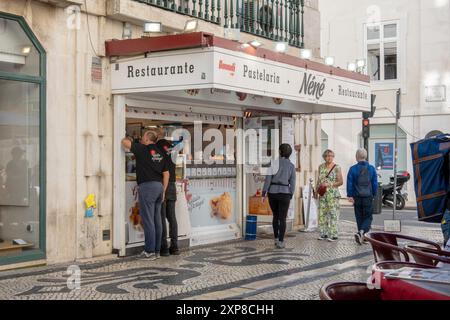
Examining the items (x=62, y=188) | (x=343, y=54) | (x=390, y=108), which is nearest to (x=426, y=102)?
(x=390, y=108)

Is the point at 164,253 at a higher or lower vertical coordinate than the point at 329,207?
lower

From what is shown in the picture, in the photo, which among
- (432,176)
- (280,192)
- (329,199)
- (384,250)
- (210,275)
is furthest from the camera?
(329,199)

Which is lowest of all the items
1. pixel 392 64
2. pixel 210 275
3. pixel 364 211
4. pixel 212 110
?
pixel 210 275

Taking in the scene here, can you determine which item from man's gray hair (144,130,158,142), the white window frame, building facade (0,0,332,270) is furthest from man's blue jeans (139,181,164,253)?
the white window frame

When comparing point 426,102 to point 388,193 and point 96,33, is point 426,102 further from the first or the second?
point 96,33

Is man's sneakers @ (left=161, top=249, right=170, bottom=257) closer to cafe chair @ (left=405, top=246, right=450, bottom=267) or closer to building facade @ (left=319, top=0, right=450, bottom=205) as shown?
cafe chair @ (left=405, top=246, right=450, bottom=267)

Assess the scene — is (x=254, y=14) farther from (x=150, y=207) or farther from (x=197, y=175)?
(x=150, y=207)

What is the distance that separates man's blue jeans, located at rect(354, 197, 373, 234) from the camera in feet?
37.6

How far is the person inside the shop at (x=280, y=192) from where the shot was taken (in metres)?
10.8

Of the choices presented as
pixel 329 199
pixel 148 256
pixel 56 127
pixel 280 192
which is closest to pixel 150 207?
pixel 148 256

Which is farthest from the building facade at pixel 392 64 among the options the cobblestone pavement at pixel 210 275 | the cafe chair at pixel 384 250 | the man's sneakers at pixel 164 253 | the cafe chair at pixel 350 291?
the cafe chair at pixel 350 291

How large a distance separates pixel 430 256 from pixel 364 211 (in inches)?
259

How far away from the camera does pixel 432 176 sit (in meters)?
6.23

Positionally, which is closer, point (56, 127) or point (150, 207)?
point (56, 127)
